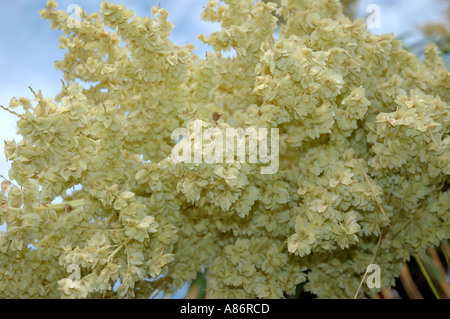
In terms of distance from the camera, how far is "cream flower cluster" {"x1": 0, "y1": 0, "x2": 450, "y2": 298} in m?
0.97

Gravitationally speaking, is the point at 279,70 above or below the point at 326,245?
above

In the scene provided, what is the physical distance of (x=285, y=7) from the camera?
1246mm

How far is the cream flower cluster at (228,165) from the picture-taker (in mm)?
968

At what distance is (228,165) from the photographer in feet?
2.94

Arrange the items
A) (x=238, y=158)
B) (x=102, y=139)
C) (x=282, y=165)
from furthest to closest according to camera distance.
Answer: (x=282, y=165) → (x=102, y=139) → (x=238, y=158)

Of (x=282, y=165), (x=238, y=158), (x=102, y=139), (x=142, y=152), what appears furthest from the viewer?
(x=282, y=165)

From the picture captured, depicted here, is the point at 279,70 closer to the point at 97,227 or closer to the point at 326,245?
the point at 326,245

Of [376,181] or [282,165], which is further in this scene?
[282,165]

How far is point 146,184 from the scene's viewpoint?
43.4 inches

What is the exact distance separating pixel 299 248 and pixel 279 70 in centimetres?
36
